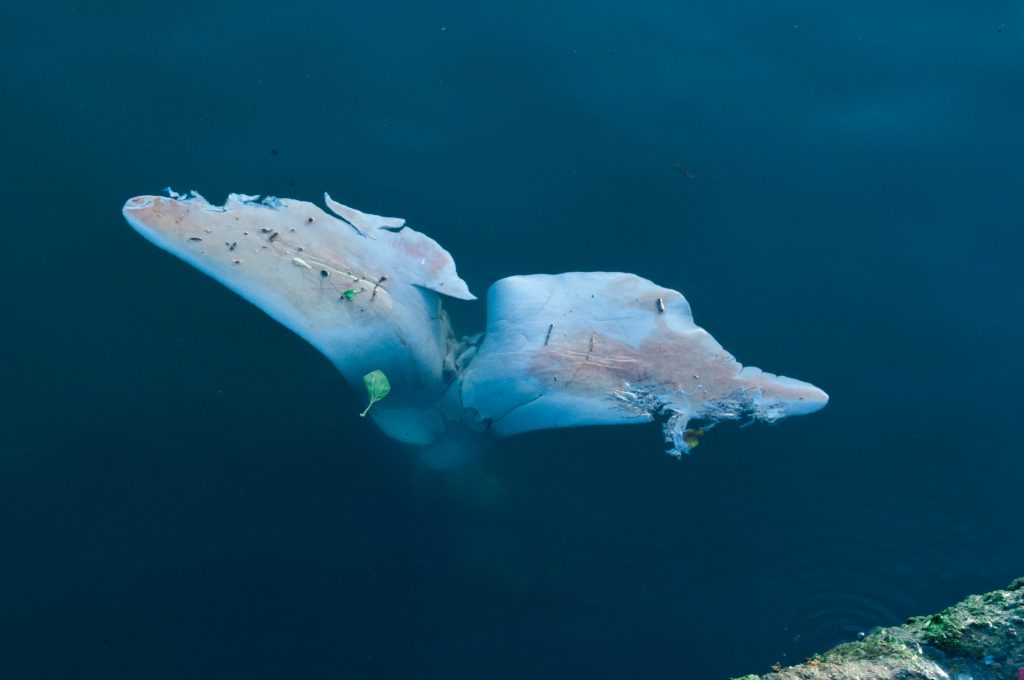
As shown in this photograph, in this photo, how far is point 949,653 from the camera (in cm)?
329

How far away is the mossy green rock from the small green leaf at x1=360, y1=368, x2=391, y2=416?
6.85 ft

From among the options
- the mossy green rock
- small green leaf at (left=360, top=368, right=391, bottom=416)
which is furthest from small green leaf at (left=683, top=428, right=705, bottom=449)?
small green leaf at (left=360, top=368, right=391, bottom=416)

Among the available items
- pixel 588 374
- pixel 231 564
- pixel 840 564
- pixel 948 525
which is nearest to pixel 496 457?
pixel 588 374

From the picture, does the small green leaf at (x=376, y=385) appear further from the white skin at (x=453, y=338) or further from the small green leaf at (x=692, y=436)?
the small green leaf at (x=692, y=436)

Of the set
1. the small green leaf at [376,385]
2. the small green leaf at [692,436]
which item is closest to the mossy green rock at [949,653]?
the small green leaf at [692,436]

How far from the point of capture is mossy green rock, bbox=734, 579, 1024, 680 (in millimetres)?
3197

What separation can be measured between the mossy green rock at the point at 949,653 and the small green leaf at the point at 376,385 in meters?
2.09

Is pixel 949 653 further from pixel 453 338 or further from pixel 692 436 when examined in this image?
pixel 453 338

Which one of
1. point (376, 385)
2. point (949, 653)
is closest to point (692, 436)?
point (949, 653)

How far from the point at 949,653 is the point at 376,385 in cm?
271

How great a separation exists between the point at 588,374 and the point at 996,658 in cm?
205

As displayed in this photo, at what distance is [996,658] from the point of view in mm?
3221

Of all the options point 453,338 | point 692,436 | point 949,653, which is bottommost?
point 949,653

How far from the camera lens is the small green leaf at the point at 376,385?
167 inches
